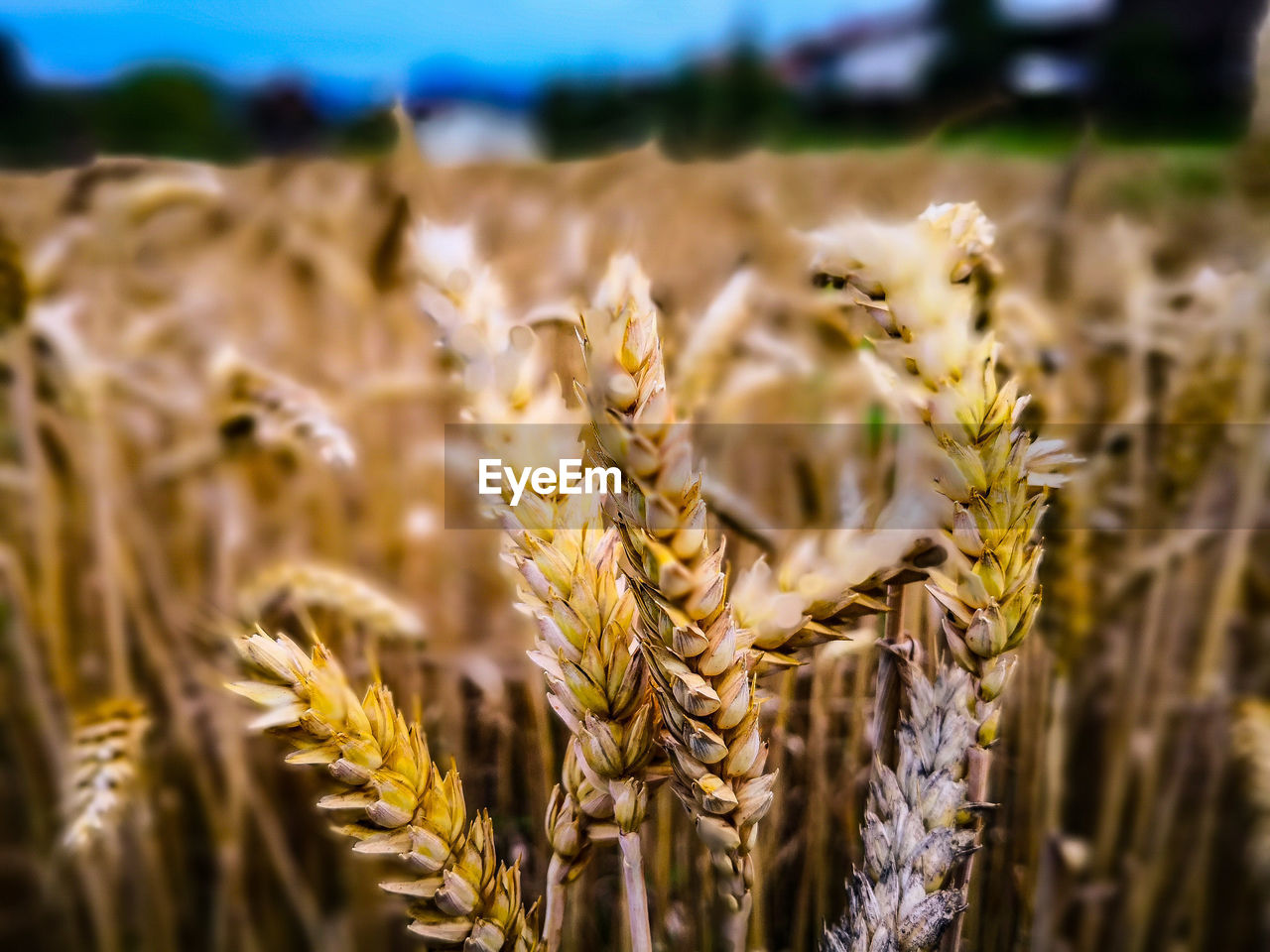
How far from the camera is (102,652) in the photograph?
3.49 ft

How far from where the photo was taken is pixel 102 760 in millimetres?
614

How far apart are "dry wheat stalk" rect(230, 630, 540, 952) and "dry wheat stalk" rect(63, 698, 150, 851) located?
16.3 inches

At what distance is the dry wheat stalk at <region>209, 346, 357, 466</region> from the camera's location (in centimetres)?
62

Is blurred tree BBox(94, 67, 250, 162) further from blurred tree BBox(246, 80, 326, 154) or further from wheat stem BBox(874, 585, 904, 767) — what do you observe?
wheat stem BBox(874, 585, 904, 767)

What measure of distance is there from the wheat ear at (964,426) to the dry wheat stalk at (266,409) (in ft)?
1.36

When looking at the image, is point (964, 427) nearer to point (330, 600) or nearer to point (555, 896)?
point (555, 896)

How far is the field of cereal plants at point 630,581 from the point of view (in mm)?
287

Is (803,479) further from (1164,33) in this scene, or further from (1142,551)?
(1164,33)

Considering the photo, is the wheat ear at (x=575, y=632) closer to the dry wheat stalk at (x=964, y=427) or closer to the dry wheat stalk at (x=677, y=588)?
the dry wheat stalk at (x=677, y=588)

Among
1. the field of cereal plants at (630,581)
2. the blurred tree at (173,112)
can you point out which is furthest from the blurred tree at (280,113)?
the field of cereal plants at (630,581)

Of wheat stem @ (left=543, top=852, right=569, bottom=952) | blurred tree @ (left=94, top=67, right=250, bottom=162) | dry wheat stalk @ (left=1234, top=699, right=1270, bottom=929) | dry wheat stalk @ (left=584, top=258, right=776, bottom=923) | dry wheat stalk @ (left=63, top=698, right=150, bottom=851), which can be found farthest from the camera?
blurred tree @ (left=94, top=67, right=250, bottom=162)

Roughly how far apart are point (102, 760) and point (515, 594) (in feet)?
1.45

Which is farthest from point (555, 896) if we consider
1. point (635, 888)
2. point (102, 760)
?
point (102, 760)

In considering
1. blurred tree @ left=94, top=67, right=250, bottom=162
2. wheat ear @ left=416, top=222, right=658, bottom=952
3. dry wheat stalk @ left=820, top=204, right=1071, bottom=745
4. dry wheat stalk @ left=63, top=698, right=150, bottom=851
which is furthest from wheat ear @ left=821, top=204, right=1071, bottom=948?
blurred tree @ left=94, top=67, right=250, bottom=162
